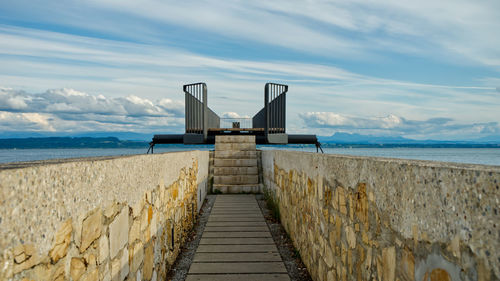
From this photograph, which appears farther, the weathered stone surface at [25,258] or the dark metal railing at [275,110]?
the dark metal railing at [275,110]

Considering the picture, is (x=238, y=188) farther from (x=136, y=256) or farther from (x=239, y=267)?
(x=136, y=256)

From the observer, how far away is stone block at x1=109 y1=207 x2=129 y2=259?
7.48ft

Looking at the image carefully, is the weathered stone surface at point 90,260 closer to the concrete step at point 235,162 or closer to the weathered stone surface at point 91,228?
the weathered stone surface at point 91,228

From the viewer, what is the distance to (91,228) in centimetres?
196

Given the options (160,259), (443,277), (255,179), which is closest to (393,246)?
(443,277)

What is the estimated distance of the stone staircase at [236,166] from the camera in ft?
35.9

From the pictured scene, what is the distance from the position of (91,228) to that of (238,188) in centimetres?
902

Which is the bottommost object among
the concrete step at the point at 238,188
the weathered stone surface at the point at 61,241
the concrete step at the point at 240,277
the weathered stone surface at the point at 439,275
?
the concrete step at the point at 240,277

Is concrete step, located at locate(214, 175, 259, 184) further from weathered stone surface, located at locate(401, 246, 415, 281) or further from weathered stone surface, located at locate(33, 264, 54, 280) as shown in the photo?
weathered stone surface, located at locate(33, 264, 54, 280)

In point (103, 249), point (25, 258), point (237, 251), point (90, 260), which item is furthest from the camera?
point (237, 251)

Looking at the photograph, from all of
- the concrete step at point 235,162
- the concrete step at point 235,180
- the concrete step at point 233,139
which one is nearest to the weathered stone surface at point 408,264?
the concrete step at point 235,180

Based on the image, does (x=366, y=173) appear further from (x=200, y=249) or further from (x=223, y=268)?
(x=200, y=249)

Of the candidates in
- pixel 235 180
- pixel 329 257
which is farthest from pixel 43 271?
pixel 235 180

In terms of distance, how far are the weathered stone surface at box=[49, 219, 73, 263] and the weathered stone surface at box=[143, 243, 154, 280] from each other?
60.0 inches
